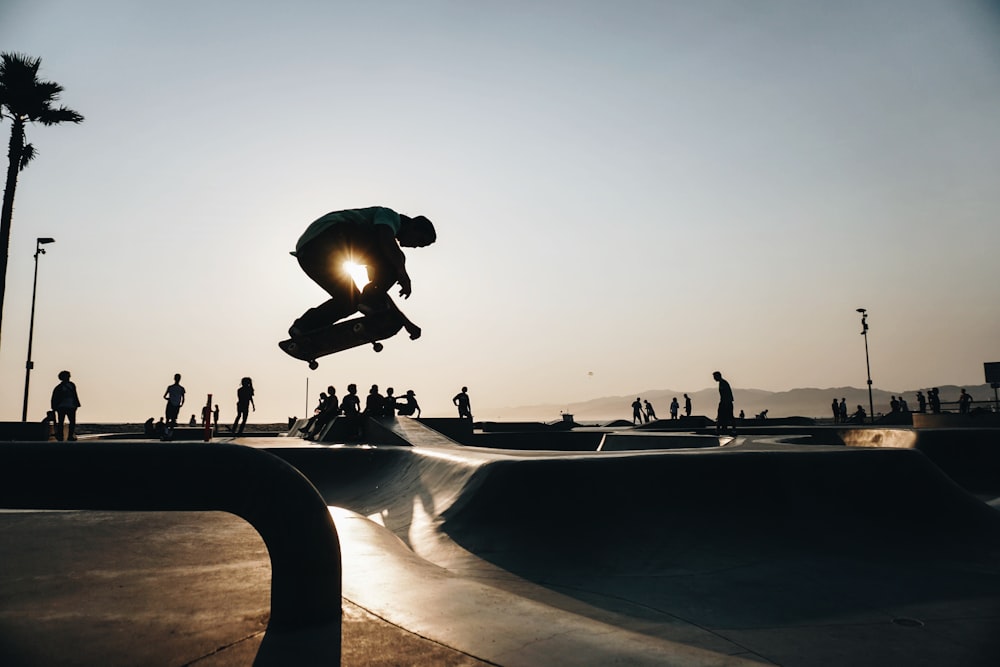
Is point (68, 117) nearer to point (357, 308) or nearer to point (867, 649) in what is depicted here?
point (357, 308)

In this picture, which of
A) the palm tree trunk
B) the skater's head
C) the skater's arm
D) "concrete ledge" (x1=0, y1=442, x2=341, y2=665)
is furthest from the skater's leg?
the palm tree trunk

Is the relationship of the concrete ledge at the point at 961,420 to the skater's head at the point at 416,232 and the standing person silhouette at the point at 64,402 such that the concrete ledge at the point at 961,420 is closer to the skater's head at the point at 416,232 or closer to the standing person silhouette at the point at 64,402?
the skater's head at the point at 416,232

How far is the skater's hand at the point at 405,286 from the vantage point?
6320 millimetres

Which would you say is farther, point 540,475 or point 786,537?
point 540,475

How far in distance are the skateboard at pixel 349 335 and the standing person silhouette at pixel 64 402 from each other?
27.1 feet

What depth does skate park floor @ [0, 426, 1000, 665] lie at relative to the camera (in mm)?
2645

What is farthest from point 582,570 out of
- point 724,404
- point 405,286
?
point 724,404

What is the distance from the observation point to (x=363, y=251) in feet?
20.4

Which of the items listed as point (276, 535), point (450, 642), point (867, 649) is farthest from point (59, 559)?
point (867, 649)

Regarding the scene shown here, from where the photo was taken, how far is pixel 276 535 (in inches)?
114

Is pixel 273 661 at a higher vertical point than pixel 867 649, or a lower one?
higher

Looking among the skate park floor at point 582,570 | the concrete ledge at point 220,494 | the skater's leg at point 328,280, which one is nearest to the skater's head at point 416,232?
the skater's leg at point 328,280

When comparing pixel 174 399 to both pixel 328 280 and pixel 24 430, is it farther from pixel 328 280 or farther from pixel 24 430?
pixel 328 280

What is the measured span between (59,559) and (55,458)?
1688 millimetres
